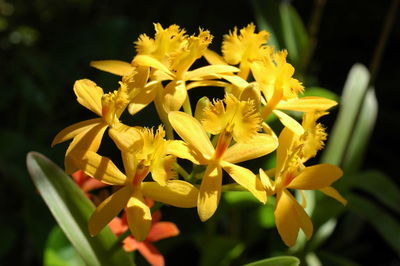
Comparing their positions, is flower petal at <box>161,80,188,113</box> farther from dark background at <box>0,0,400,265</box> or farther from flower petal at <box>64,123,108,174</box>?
dark background at <box>0,0,400,265</box>

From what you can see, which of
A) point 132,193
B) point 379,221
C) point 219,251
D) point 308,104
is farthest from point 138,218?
point 379,221

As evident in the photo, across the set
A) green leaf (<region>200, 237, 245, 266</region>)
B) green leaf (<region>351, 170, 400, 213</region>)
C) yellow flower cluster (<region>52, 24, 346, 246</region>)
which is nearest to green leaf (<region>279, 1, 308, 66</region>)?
green leaf (<region>351, 170, 400, 213</region>)

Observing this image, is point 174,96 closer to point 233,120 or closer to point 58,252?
point 233,120

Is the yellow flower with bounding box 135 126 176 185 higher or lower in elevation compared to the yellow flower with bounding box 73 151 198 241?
higher

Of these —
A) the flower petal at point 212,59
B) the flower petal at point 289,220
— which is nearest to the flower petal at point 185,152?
the flower petal at point 289,220

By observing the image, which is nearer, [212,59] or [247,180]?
[247,180]

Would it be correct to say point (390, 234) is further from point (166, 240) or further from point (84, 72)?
point (84, 72)
